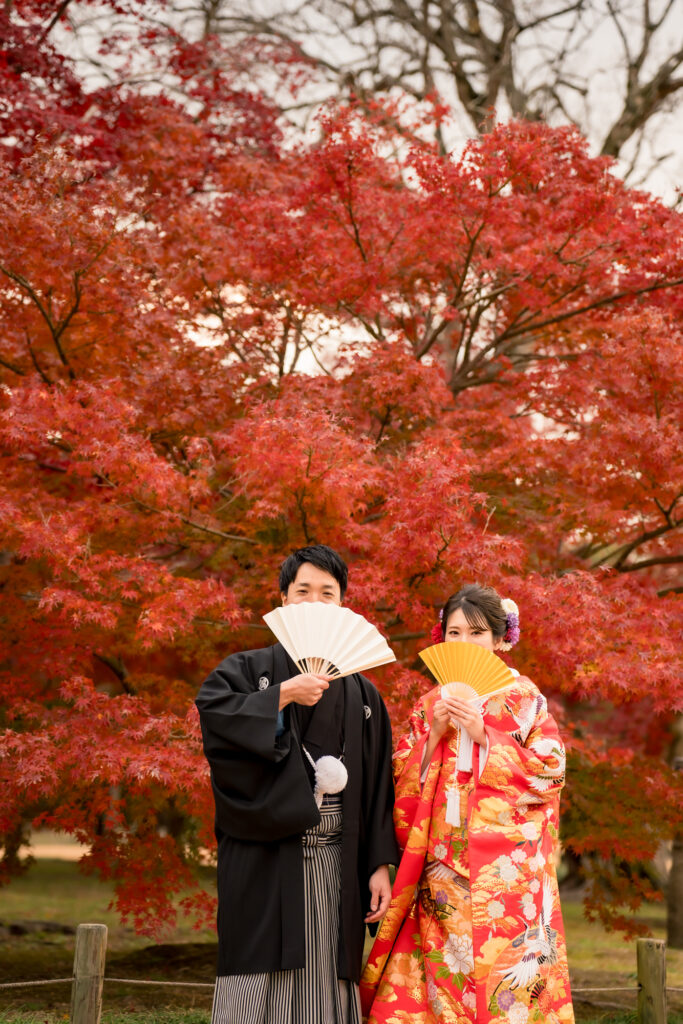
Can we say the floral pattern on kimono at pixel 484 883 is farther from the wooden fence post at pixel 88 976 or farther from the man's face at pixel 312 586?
the wooden fence post at pixel 88 976

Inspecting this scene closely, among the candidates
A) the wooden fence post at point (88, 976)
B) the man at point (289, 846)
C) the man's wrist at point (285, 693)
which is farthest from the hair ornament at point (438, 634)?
the wooden fence post at point (88, 976)

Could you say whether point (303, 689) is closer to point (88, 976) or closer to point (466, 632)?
point (466, 632)

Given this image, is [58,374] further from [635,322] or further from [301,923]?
[301,923]

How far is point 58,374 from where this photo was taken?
259 inches

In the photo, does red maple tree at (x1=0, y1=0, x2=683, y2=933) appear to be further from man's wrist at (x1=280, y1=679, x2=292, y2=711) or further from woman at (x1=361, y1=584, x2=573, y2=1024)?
man's wrist at (x1=280, y1=679, x2=292, y2=711)

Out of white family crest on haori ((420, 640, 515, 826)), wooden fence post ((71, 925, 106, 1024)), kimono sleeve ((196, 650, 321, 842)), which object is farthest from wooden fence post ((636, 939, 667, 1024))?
kimono sleeve ((196, 650, 321, 842))

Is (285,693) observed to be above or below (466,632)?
below

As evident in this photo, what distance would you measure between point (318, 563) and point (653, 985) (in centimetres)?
338

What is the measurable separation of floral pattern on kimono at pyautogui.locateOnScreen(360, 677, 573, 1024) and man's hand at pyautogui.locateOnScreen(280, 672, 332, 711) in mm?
631

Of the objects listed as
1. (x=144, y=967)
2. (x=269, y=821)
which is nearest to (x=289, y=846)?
(x=269, y=821)

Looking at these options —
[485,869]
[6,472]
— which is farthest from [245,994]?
[6,472]

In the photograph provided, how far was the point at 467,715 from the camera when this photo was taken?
3.32 meters

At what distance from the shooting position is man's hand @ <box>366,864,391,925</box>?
3322 mm

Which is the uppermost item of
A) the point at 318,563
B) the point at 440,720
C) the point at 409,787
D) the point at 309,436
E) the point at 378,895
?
the point at 309,436
